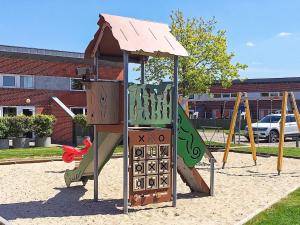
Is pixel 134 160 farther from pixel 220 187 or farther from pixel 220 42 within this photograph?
pixel 220 42

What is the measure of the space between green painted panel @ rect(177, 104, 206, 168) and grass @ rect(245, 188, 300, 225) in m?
1.85

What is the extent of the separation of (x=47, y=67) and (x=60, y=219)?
2031 centimetres

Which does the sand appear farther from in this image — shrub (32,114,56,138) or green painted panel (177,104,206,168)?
shrub (32,114,56,138)

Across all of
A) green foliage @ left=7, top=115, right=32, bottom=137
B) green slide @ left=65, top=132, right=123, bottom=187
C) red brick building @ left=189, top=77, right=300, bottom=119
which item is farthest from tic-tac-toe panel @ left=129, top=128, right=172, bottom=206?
red brick building @ left=189, top=77, right=300, bottom=119

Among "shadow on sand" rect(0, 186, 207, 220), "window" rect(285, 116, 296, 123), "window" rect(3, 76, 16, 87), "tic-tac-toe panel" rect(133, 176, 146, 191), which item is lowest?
"shadow on sand" rect(0, 186, 207, 220)

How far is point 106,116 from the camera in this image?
8.07m

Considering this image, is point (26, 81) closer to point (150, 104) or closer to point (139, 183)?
point (150, 104)

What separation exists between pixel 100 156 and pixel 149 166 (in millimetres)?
1569

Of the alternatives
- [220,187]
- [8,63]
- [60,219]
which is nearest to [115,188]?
[220,187]

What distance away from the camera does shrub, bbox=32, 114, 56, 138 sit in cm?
2296

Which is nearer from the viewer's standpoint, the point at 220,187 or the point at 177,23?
the point at 220,187

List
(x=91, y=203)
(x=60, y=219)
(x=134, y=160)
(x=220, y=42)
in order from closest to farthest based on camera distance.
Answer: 1. (x=60, y=219)
2. (x=134, y=160)
3. (x=91, y=203)
4. (x=220, y=42)

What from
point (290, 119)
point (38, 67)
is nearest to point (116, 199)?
point (38, 67)

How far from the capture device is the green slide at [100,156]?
9.18 meters
